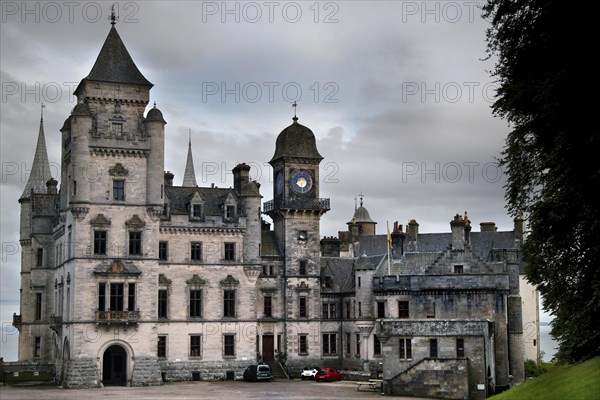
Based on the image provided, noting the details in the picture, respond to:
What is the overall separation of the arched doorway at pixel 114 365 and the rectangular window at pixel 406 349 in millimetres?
19651

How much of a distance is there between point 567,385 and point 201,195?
147 feet

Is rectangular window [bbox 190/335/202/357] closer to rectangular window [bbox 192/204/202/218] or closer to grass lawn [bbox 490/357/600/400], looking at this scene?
rectangular window [bbox 192/204/202/218]

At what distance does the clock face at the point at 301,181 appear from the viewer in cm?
7344

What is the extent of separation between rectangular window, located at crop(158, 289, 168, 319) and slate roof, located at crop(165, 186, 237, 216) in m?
6.06

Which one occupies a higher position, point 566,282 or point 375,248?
point 375,248

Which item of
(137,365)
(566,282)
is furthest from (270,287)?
(566,282)

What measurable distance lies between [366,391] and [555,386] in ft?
94.9

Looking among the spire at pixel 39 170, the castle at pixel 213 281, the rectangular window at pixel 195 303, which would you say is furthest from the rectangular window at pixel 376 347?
the spire at pixel 39 170

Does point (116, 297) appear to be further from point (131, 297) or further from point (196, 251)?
point (196, 251)

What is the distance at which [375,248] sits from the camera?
9412 centimetres

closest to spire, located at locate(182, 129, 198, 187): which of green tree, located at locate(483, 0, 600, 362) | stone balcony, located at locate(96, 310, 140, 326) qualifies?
stone balcony, located at locate(96, 310, 140, 326)

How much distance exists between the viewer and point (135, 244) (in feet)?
207

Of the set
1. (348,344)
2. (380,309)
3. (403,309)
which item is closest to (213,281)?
(348,344)

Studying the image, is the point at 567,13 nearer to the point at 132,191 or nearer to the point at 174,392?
the point at 174,392
